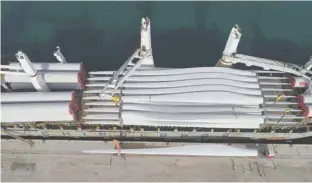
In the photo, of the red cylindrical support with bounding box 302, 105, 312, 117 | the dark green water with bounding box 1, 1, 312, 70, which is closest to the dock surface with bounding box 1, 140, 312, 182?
the red cylindrical support with bounding box 302, 105, 312, 117

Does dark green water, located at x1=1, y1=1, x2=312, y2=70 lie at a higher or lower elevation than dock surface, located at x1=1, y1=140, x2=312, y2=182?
higher

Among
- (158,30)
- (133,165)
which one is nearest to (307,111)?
(133,165)

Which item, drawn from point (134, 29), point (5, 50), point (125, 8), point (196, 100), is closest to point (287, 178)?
point (196, 100)

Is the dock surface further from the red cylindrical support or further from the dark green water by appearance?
the dark green water

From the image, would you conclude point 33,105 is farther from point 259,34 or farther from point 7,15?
point 259,34

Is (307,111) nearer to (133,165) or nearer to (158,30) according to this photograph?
(133,165)

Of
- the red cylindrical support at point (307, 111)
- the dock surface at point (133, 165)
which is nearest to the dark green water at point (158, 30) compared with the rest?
the red cylindrical support at point (307, 111)
